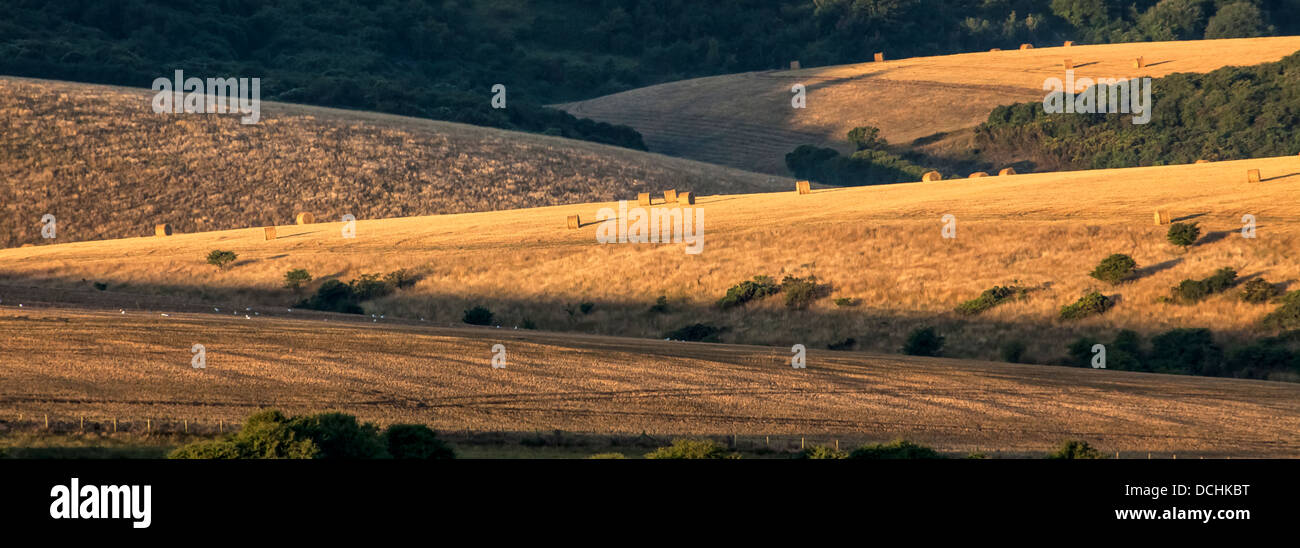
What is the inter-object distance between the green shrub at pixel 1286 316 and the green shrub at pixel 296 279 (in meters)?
40.2

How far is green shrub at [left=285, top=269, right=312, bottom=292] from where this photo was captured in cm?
6259

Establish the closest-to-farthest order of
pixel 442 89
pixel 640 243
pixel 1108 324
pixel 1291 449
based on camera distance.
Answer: pixel 1291 449, pixel 1108 324, pixel 640 243, pixel 442 89

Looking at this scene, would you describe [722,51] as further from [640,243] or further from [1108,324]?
[1108,324]

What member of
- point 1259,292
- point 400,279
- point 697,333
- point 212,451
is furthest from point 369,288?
point 212,451

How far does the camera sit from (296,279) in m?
62.9

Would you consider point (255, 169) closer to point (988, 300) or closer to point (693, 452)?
point (988, 300)

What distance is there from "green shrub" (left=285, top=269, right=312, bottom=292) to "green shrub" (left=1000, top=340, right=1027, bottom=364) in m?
31.6

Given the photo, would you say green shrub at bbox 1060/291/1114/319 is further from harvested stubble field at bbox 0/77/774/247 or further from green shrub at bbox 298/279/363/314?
harvested stubble field at bbox 0/77/774/247

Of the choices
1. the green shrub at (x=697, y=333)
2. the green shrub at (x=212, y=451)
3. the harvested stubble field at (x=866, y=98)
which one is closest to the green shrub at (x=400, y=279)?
the green shrub at (x=697, y=333)

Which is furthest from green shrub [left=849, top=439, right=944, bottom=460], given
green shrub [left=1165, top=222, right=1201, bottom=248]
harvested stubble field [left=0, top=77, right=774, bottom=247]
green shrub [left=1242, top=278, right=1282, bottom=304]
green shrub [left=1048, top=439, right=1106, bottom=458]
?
harvested stubble field [left=0, top=77, right=774, bottom=247]

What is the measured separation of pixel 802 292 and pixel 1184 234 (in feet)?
50.5

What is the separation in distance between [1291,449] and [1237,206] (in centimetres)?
3125
